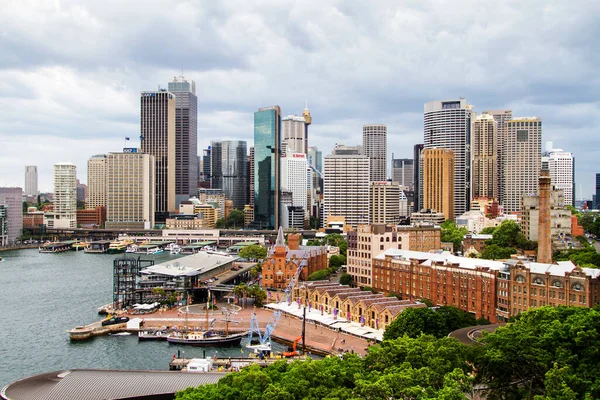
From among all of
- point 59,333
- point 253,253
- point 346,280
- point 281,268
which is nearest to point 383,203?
point 253,253

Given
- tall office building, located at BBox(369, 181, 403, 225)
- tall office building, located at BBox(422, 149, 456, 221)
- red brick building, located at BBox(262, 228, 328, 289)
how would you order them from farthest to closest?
tall office building, located at BBox(422, 149, 456, 221) → tall office building, located at BBox(369, 181, 403, 225) → red brick building, located at BBox(262, 228, 328, 289)

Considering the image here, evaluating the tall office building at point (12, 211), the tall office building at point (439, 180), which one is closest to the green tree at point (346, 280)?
the tall office building at point (439, 180)

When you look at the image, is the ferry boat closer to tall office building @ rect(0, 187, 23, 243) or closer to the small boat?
tall office building @ rect(0, 187, 23, 243)

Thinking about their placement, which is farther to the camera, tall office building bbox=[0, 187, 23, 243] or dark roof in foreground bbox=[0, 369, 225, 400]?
tall office building bbox=[0, 187, 23, 243]

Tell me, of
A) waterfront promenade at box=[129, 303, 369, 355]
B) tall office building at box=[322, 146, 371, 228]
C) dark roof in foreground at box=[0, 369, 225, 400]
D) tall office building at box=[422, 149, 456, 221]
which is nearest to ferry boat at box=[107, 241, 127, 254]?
tall office building at box=[322, 146, 371, 228]

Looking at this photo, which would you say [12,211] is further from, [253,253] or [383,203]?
[383,203]

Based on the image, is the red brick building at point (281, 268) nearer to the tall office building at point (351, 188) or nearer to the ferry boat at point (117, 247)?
the ferry boat at point (117, 247)
